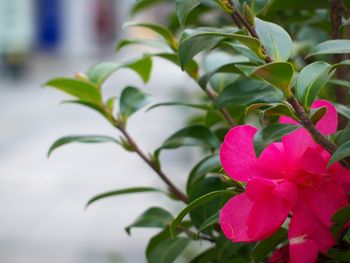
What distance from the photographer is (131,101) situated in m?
0.70

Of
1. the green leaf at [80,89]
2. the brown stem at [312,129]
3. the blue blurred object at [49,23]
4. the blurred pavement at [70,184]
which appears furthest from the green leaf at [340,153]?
the blue blurred object at [49,23]

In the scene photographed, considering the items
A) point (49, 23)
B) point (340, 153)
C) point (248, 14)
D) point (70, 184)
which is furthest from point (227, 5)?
point (49, 23)

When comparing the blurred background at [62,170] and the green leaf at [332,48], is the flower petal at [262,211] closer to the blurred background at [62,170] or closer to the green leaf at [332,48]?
the green leaf at [332,48]

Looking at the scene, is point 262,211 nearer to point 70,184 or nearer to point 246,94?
point 246,94

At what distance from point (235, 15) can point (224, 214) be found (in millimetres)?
150

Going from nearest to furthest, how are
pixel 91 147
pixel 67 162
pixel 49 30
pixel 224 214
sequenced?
pixel 224 214 → pixel 67 162 → pixel 91 147 → pixel 49 30

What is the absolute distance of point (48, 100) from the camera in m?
7.66

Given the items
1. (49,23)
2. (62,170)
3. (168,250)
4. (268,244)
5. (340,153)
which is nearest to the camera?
(340,153)

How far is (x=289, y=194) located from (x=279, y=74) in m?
0.08

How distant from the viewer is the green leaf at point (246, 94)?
542mm

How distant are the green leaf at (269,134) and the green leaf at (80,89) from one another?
11.7 inches

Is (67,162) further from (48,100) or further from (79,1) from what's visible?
(79,1)

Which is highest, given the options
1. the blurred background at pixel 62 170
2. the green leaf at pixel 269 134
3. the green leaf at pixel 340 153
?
the green leaf at pixel 269 134

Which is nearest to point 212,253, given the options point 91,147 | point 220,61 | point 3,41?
point 220,61
